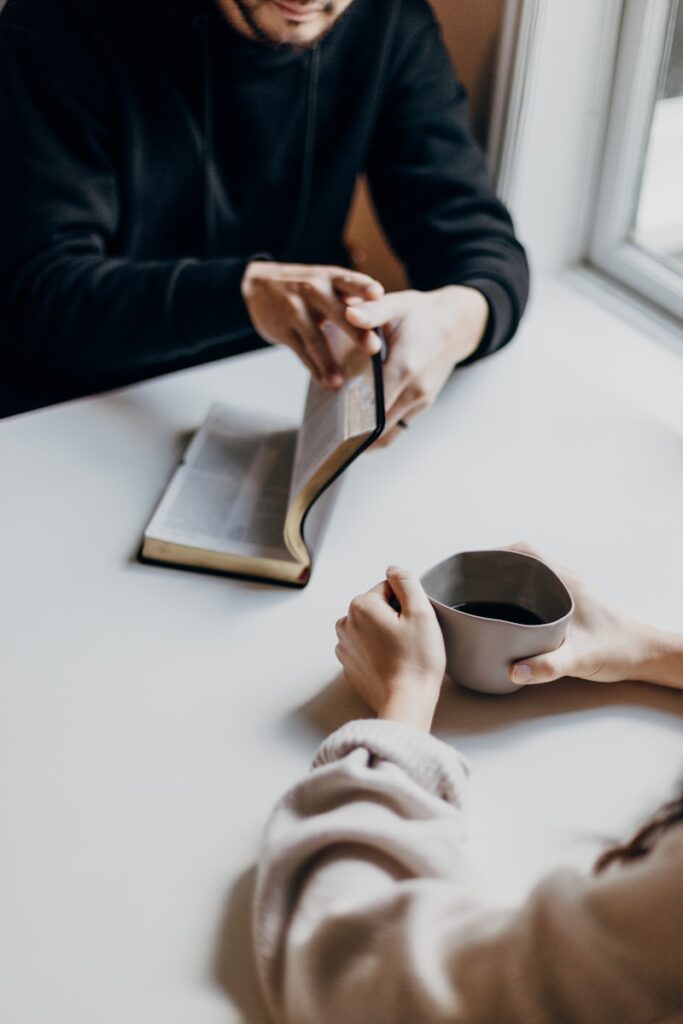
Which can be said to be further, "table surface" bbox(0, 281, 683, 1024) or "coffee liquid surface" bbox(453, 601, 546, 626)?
"coffee liquid surface" bbox(453, 601, 546, 626)

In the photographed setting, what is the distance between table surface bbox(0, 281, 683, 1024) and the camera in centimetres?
64

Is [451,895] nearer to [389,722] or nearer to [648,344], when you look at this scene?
[389,722]

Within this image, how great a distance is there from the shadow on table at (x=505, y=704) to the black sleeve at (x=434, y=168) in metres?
0.58

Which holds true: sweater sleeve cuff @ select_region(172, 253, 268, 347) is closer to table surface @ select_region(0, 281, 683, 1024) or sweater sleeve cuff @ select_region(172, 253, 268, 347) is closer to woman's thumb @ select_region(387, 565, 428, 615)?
table surface @ select_region(0, 281, 683, 1024)

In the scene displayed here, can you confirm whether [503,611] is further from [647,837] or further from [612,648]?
[647,837]

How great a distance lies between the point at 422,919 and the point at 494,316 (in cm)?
76

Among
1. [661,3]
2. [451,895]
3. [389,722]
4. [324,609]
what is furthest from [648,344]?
[451,895]

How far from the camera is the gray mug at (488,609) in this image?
2.46 feet

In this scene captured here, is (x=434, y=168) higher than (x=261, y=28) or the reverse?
the reverse

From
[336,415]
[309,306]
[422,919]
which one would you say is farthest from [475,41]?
[422,919]

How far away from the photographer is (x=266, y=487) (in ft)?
3.27

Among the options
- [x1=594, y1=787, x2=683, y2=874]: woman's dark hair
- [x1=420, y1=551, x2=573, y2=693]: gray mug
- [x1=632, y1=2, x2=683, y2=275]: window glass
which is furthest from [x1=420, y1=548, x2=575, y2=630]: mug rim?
[x1=632, y1=2, x2=683, y2=275]: window glass

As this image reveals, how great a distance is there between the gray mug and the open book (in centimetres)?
14

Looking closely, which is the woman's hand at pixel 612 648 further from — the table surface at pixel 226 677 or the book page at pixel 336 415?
the book page at pixel 336 415
